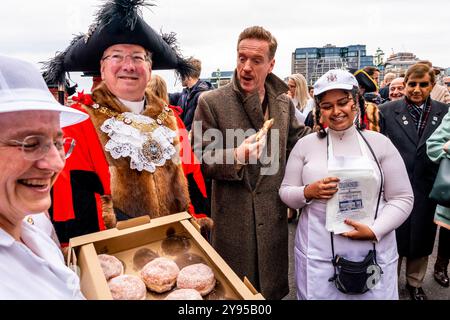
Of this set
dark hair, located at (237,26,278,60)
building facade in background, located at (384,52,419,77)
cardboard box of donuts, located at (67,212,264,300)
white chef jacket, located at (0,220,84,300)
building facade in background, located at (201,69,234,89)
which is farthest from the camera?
building facade in background, located at (384,52,419,77)

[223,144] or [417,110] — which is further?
[417,110]

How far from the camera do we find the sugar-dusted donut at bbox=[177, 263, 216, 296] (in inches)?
48.2

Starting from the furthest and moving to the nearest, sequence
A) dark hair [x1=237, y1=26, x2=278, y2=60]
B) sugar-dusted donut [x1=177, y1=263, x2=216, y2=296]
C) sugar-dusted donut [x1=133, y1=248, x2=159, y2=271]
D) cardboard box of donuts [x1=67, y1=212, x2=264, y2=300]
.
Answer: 1. dark hair [x1=237, y1=26, x2=278, y2=60]
2. sugar-dusted donut [x1=133, y1=248, x2=159, y2=271]
3. sugar-dusted donut [x1=177, y1=263, x2=216, y2=296]
4. cardboard box of donuts [x1=67, y1=212, x2=264, y2=300]

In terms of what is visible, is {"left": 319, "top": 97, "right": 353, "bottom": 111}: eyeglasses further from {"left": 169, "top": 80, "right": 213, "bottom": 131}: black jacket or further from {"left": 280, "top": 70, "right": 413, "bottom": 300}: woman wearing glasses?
{"left": 169, "top": 80, "right": 213, "bottom": 131}: black jacket

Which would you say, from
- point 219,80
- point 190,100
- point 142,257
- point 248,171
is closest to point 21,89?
point 142,257

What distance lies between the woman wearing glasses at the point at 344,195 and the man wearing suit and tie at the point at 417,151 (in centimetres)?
129

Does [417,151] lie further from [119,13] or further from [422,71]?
[119,13]

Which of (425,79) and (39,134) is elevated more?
(425,79)

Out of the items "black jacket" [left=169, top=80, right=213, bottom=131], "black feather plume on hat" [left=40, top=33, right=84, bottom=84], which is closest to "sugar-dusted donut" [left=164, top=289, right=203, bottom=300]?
"black feather plume on hat" [left=40, top=33, right=84, bottom=84]

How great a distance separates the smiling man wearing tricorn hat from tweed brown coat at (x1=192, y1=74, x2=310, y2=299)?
34 cm
